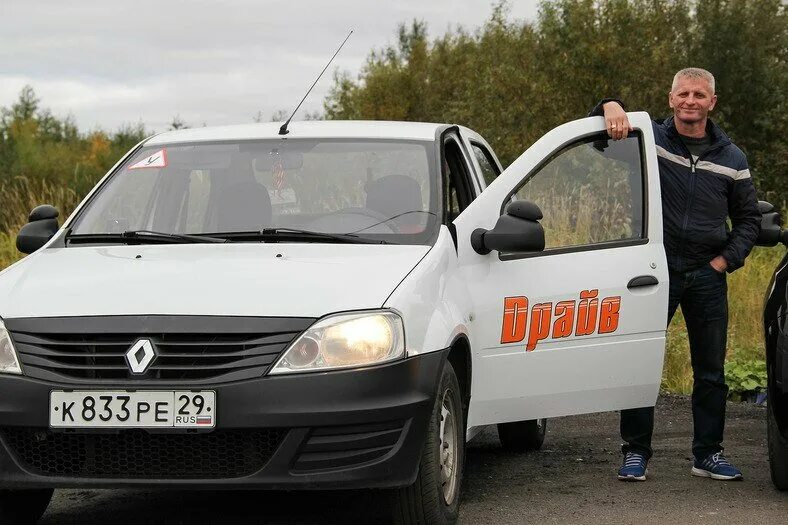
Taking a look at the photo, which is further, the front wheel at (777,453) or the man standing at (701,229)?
the man standing at (701,229)

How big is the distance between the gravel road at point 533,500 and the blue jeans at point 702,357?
0.21m

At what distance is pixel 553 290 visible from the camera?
5871 mm

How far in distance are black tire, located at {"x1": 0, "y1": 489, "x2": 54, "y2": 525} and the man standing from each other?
8.90ft

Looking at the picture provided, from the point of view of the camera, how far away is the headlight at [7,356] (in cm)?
464

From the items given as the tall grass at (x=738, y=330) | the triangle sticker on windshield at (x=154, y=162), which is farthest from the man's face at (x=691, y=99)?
the tall grass at (x=738, y=330)

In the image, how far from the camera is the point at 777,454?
621cm

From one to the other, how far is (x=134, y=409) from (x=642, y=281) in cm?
259

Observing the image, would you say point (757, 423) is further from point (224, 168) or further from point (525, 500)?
point (224, 168)

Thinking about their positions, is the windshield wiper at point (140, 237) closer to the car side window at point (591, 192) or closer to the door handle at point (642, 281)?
the car side window at point (591, 192)

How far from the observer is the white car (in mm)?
4551

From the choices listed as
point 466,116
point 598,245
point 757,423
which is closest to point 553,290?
point 598,245

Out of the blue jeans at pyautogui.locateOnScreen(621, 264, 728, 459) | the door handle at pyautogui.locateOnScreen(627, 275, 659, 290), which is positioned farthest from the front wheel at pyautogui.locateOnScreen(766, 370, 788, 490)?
the door handle at pyautogui.locateOnScreen(627, 275, 659, 290)

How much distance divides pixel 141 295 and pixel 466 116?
1563 inches

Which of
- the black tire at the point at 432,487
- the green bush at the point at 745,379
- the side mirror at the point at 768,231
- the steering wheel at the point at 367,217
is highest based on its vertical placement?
the steering wheel at the point at 367,217
